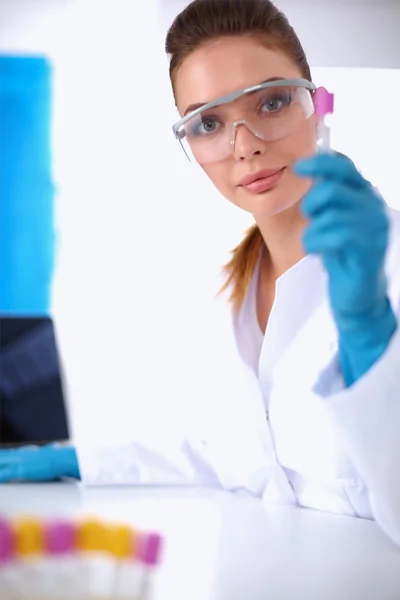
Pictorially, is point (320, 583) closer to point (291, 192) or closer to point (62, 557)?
point (62, 557)

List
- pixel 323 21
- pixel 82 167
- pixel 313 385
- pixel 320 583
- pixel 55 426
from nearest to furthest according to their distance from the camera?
pixel 320 583
pixel 313 385
pixel 323 21
pixel 55 426
pixel 82 167

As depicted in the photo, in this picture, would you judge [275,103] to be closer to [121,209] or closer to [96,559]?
[96,559]

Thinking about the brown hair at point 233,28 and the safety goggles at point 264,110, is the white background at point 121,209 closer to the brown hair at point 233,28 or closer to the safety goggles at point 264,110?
the brown hair at point 233,28

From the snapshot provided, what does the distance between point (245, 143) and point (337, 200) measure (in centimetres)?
35

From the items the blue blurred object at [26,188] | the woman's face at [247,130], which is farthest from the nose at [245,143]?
the blue blurred object at [26,188]

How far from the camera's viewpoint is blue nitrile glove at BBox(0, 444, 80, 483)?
1106 mm

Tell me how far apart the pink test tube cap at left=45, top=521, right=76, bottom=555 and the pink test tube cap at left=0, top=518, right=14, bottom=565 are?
2 cm

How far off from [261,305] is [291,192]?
0.23m

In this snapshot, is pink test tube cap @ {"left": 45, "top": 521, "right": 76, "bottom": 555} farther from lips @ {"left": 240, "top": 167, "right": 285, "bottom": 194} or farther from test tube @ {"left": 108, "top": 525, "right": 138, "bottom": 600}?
lips @ {"left": 240, "top": 167, "right": 285, "bottom": 194}

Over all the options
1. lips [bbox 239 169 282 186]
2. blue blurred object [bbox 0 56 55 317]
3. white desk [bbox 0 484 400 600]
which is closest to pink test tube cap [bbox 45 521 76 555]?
white desk [bbox 0 484 400 600]

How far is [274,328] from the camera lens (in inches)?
37.6

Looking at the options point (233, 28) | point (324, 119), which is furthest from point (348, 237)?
point (233, 28)

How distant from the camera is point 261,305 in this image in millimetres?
1133

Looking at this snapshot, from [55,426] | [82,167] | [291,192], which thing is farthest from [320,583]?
[82,167]
